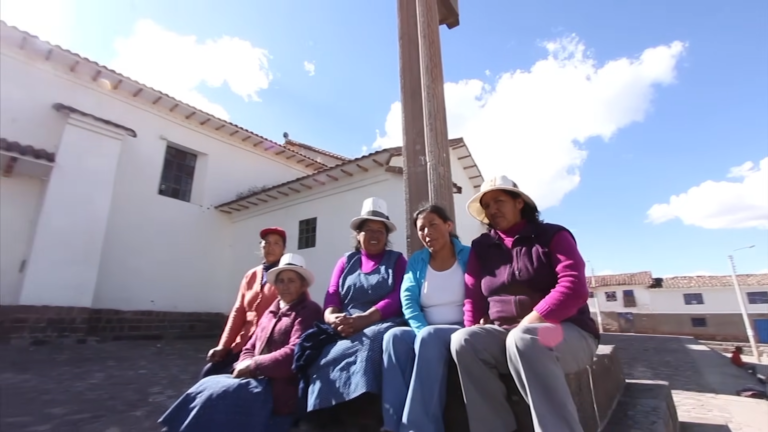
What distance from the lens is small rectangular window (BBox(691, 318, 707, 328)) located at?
22.5 m

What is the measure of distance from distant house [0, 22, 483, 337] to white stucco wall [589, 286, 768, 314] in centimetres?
2185

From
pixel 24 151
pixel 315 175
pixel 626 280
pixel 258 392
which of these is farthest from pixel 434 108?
pixel 626 280

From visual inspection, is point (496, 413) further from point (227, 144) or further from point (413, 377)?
point (227, 144)

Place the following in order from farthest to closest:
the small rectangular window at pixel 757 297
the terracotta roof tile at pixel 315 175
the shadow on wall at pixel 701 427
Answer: the small rectangular window at pixel 757 297 → the terracotta roof tile at pixel 315 175 → the shadow on wall at pixel 701 427

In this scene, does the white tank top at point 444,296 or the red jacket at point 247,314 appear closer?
the white tank top at point 444,296

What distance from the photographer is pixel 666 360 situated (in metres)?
7.10

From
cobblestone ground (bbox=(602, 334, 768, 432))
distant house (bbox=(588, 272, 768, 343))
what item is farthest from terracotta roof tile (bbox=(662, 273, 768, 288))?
cobblestone ground (bbox=(602, 334, 768, 432))

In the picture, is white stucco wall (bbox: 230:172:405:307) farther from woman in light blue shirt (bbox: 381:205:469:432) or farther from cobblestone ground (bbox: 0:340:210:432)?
woman in light blue shirt (bbox: 381:205:469:432)

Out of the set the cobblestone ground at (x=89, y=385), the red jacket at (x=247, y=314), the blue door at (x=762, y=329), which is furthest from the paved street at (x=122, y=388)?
the blue door at (x=762, y=329)

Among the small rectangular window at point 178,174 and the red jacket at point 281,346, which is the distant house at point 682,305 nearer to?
the small rectangular window at point 178,174

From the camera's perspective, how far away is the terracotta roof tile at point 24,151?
19.4ft

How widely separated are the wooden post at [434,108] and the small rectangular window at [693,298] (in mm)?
30637

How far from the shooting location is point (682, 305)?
2477 cm

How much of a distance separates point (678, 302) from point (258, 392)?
31374mm
